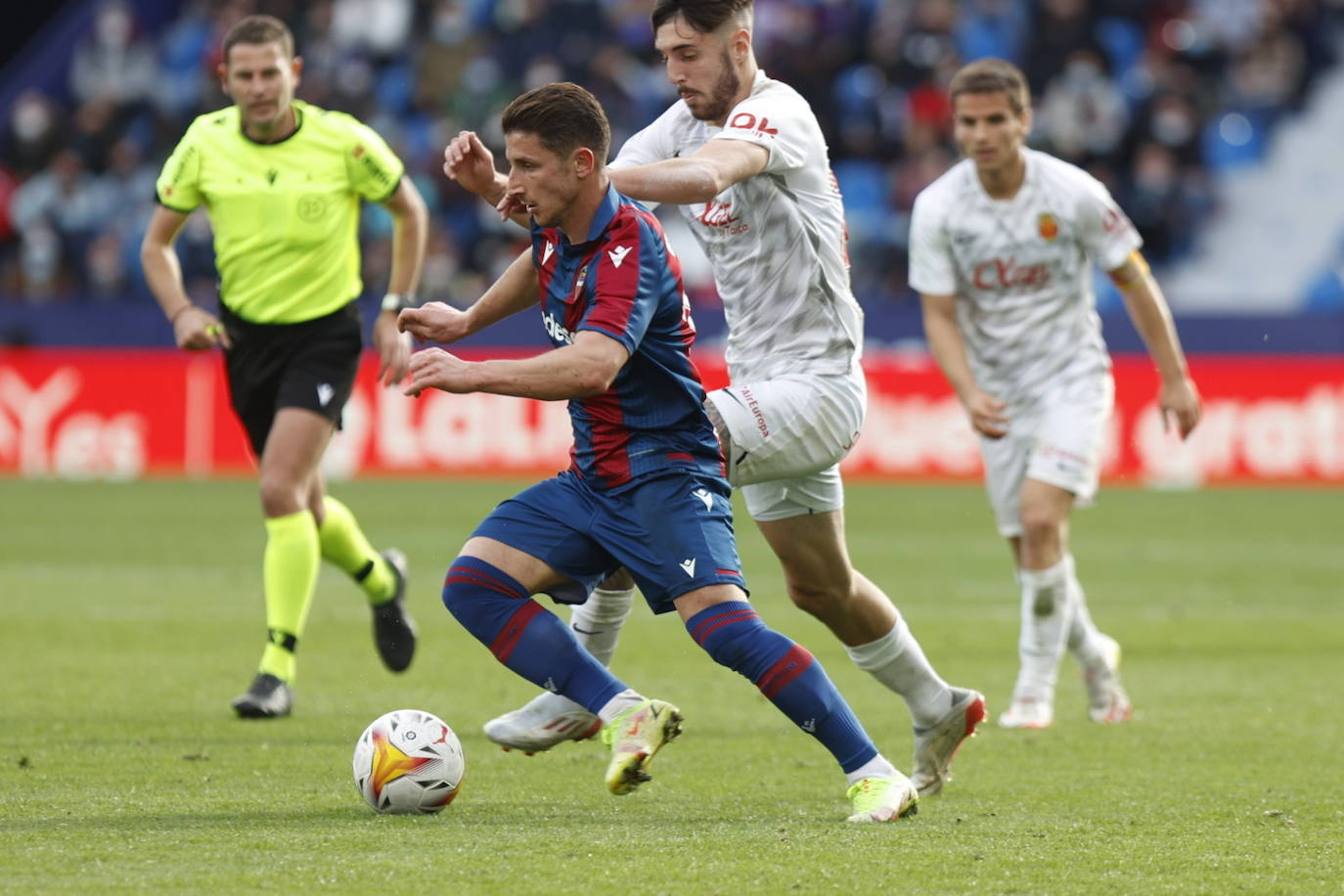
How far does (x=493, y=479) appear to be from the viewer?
61.3 feet

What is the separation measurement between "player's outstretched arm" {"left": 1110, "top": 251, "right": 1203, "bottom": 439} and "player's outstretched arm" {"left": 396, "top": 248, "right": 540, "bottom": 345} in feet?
8.81

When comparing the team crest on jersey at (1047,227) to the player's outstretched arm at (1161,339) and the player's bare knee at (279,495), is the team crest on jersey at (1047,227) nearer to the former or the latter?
the player's outstretched arm at (1161,339)

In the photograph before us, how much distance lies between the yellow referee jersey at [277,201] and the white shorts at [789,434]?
2614 millimetres

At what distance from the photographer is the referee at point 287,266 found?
7414 mm

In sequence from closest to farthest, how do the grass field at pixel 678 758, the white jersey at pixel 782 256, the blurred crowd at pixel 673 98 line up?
the grass field at pixel 678 758 → the white jersey at pixel 782 256 → the blurred crowd at pixel 673 98

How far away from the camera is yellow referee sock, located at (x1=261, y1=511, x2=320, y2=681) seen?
23.8ft

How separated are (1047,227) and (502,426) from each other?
37.6 feet

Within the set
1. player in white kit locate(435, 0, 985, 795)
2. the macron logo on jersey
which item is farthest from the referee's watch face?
the macron logo on jersey

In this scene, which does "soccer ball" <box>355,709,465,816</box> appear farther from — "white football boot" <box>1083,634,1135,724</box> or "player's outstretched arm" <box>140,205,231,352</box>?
"white football boot" <box>1083,634,1135,724</box>

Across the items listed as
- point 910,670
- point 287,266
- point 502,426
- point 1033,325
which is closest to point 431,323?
point 910,670

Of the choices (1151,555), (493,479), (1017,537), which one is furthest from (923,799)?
(493,479)

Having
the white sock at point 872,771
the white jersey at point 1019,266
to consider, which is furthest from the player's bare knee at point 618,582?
the white jersey at point 1019,266

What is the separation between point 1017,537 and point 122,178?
17397 mm

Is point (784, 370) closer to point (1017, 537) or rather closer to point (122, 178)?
point (1017, 537)
